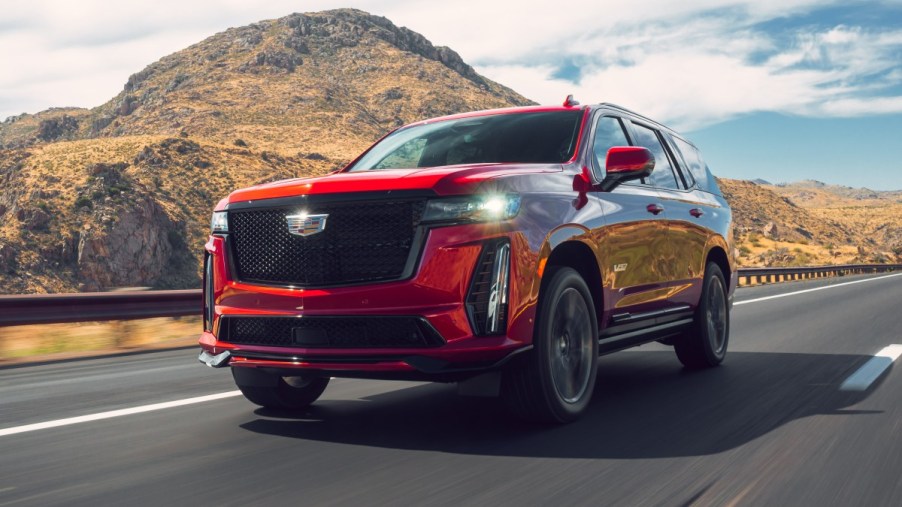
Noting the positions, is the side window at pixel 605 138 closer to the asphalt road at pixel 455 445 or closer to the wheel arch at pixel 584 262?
the wheel arch at pixel 584 262

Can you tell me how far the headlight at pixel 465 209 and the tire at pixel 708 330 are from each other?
359cm

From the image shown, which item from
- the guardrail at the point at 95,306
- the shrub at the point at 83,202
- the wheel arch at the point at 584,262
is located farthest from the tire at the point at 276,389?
the shrub at the point at 83,202

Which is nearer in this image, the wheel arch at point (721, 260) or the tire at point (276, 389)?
the tire at point (276, 389)

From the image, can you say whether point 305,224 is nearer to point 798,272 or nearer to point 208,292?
point 208,292

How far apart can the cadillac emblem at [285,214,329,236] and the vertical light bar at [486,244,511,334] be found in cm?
91

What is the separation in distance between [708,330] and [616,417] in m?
2.60

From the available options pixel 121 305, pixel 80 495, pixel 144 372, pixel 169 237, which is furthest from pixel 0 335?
pixel 169 237

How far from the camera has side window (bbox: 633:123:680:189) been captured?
746 cm

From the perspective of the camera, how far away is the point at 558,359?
5.52 meters

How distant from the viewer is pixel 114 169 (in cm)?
6562

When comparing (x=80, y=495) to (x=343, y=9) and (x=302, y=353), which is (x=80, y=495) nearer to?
(x=302, y=353)

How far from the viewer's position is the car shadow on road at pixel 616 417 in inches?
199

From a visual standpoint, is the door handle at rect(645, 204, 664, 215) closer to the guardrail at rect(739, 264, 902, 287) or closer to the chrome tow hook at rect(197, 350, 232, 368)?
the chrome tow hook at rect(197, 350, 232, 368)

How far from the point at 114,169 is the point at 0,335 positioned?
57656 millimetres
